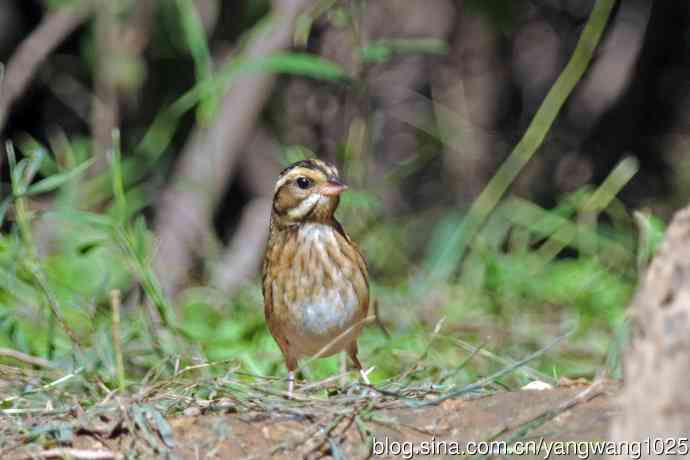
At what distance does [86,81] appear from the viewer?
11.0m

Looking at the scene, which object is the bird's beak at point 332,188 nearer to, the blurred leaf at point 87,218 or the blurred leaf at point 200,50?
the blurred leaf at point 87,218

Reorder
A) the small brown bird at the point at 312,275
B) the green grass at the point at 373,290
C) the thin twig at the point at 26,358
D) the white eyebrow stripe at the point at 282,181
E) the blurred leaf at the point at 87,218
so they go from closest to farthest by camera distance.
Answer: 1. the green grass at the point at 373,290
2. the thin twig at the point at 26,358
3. the blurred leaf at the point at 87,218
4. the small brown bird at the point at 312,275
5. the white eyebrow stripe at the point at 282,181

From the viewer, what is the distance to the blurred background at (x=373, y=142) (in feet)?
23.5

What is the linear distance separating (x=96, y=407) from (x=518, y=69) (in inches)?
275

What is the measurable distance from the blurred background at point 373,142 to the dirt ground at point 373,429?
2430 mm

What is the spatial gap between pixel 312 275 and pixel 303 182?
1.31 feet

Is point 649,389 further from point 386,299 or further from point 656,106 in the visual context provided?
point 656,106

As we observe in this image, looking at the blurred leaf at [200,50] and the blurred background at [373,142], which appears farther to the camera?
the blurred background at [373,142]

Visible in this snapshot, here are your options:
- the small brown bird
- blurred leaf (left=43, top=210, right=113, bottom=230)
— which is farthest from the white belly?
blurred leaf (left=43, top=210, right=113, bottom=230)

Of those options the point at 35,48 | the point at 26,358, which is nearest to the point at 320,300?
the point at 26,358

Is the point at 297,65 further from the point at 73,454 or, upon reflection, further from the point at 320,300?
the point at 73,454

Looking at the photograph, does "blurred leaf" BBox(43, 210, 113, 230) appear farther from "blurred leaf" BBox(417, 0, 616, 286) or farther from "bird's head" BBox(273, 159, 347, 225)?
"blurred leaf" BBox(417, 0, 616, 286)

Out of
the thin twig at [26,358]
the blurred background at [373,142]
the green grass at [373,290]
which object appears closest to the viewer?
the green grass at [373,290]

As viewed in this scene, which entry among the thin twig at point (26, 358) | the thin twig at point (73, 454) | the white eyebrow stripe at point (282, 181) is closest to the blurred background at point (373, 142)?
the white eyebrow stripe at point (282, 181)
